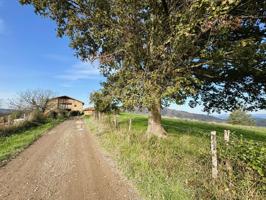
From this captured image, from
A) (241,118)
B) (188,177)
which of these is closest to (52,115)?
(188,177)

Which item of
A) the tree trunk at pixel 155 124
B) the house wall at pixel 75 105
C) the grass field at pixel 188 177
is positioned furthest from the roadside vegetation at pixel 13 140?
the house wall at pixel 75 105

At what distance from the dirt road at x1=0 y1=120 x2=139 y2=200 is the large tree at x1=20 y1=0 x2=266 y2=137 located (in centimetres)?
431

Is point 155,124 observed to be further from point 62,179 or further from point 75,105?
point 75,105

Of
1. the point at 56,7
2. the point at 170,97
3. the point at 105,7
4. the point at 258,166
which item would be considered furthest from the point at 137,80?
the point at 258,166

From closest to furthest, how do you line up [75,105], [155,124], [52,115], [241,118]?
[155,124] → [52,115] → [241,118] → [75,105]

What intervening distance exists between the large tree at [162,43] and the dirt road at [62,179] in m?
4.31

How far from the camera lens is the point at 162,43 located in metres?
12.0

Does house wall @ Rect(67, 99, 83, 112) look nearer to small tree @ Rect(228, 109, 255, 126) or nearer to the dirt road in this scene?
small tree @ Rect(228, 109, 255, 126)

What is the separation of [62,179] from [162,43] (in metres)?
7.77

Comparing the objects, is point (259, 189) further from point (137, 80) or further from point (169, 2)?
point (169, 2)

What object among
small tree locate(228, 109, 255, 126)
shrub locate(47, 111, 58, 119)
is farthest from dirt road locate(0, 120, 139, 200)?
small tree locate(228, 109, 255, 126)

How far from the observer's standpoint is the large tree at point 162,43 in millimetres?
11264

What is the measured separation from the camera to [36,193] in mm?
6645

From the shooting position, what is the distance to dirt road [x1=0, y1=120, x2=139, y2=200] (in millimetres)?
6512
